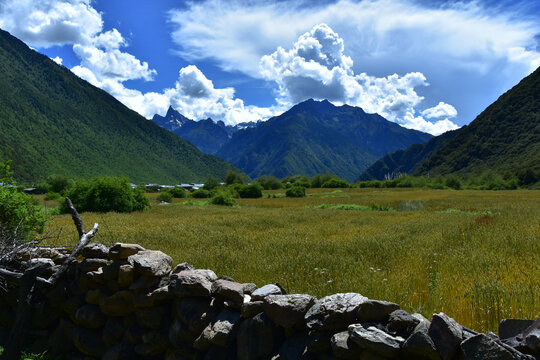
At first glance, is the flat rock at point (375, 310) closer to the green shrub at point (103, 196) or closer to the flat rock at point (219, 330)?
the flat rock at point (219, 330)

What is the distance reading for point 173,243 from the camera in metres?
8.94

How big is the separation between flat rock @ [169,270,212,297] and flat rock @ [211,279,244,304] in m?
0.11

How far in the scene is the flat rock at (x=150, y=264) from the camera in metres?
4.59

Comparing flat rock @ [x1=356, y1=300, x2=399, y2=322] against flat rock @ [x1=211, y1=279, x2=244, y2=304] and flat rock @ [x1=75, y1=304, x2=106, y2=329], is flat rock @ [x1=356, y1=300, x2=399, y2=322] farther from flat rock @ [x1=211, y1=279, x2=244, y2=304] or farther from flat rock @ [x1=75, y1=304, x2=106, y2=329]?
flat rock @ [x1=75, y1=304, x2=106, y2=329]

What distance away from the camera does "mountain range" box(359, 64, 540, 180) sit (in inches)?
4203

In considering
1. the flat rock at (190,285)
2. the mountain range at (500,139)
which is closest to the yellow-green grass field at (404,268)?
the flat rock at (190,285)

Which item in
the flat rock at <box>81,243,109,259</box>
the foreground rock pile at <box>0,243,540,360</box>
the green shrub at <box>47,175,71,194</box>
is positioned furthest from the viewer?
the green shrub at <box>47,175,71,194</box>

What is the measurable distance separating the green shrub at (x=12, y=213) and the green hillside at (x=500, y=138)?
115 meters

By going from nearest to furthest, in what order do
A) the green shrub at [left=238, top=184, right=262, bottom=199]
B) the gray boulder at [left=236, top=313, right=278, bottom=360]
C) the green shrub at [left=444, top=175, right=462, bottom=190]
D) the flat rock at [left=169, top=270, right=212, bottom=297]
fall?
the gray boulder at [left=236, top=313, right=278, bottom=360]
the flat rock at [left=169, top=270, right=212, bottom=297]
the green shrub at [left=238, top=184, right=262, bottom=199]
the green shrub at [left=444, top=175, right=462, bottom=190]

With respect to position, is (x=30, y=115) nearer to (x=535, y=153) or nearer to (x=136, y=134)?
(x=136, y=134)

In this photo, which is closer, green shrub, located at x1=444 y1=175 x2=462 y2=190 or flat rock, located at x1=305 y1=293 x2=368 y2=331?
flat rock, located at x1=305 y1=293 x2=368 y2=331

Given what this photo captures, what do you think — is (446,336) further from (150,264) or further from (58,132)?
(58,132)

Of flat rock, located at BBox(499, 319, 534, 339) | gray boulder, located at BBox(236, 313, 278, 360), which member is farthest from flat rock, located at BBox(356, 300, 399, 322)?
gray boulder, located at BBox(236, 313, 278, 360)

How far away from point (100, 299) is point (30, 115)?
174647 mm
